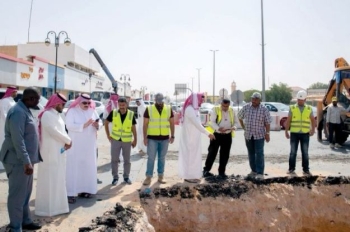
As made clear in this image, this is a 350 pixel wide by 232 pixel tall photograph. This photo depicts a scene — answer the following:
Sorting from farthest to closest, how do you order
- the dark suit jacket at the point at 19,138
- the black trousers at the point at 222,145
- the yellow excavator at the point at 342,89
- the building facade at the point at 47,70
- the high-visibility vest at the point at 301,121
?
the building facade at the point at 47,70
the yellow excavator at the point at 342,89
the high-visibility vest at the point at 301,121
the black trousers at the point at 222,145
the dark suit jacket at the point at 19,138

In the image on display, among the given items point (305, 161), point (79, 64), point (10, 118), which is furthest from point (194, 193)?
point (79, 64)

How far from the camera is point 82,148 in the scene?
239 inches

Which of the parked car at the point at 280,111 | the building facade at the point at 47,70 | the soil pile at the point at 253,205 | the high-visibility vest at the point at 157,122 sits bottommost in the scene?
the soil pile at the point at 253,205

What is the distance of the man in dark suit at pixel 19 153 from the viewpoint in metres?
4.08

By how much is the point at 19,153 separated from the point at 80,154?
6.61ft

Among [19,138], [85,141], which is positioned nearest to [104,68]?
[85,141]

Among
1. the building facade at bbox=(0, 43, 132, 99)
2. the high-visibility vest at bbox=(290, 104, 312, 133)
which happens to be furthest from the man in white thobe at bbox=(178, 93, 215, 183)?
the building facade at bbox=(0, 43, 132, 99)

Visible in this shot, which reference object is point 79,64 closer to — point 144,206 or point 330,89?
point 330,89

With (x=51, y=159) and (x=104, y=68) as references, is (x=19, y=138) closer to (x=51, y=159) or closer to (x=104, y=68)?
(x=51, y=159)

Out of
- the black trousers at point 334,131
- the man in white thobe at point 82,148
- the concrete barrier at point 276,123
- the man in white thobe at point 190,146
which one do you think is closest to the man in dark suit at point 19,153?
the man in white thobe at point 82,148

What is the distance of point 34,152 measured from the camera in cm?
→ 439

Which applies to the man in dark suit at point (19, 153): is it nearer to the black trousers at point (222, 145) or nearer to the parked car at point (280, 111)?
the black trousers at point (222, 145)

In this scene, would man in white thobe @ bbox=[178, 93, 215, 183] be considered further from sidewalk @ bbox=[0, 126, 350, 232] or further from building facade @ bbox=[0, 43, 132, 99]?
building facade @ bbox=[0, 43, 132, 99]

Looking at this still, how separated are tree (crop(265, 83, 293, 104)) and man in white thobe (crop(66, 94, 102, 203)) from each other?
62464 mm
